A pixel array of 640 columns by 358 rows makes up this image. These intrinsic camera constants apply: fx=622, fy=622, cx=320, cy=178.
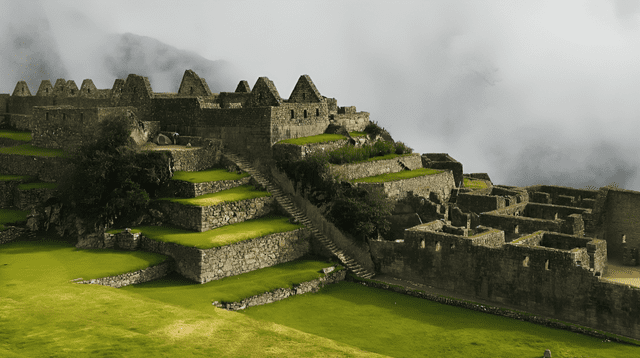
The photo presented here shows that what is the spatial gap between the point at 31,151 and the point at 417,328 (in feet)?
95.3

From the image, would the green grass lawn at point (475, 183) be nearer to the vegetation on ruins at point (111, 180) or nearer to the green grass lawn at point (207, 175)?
the green grass lawn at point (207, 175)

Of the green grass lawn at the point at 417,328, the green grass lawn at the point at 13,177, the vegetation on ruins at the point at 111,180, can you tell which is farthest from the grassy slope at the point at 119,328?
the green grass lawn at the point at 13,177

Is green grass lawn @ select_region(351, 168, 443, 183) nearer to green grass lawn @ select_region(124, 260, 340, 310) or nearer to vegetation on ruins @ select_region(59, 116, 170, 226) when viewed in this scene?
green grass lawn @ select_region(124, 260, 340, 310)

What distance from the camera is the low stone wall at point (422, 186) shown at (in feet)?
126

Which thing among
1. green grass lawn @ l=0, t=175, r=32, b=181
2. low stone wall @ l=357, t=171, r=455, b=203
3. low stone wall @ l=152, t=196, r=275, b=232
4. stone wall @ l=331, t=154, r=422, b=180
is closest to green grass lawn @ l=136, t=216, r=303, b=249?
low stone wall @ l=152, t=196, r=275, b=232

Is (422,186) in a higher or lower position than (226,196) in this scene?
higher

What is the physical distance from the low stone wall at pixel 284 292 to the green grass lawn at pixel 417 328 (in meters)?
0.34

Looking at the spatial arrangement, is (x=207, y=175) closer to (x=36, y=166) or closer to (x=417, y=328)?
(x=36, y=166)

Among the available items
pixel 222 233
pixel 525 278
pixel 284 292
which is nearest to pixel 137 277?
pixel 222 233

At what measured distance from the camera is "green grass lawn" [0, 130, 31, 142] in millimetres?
47812

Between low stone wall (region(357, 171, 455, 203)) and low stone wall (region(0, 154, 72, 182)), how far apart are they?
19.0 metres

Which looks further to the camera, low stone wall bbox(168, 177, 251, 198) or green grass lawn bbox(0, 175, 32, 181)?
green grass lawn bbox(0, 175, 32, 181)

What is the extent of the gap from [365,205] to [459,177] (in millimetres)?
17764

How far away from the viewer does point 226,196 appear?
35156 millimetres
